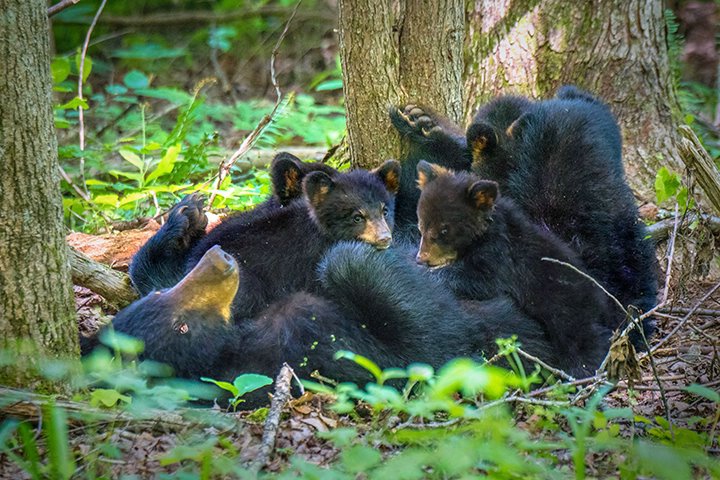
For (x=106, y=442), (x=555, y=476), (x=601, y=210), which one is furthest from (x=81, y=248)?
(x=555, y=476)

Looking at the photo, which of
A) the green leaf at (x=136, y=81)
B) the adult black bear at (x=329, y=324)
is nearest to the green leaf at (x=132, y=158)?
the green leaf at (x=136, y=81)

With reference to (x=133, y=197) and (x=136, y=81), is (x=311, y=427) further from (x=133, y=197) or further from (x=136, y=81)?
(x=136, y=81)

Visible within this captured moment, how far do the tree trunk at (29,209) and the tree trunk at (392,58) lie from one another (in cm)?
241

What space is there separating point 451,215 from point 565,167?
0.99m

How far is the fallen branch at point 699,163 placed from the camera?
15.4ft

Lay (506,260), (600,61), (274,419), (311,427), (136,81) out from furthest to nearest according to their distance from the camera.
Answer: (136,81)
(600,61)
(506,260)
(311,427)
(274,419)

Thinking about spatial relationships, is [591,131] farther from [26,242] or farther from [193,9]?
[193,9]

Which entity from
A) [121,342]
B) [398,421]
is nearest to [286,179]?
[121,342]

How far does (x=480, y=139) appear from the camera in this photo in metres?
5.76

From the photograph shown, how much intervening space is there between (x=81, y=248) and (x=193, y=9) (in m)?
8.10

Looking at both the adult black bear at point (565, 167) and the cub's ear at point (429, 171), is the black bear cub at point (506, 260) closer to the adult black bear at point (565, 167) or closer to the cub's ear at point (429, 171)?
the cub's ear at point (429, 171)

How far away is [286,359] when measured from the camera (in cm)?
444

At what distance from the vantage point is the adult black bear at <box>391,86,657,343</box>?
539 centimetres

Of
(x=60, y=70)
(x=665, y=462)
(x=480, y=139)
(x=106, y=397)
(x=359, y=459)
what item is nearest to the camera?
(x=665, y=462)
